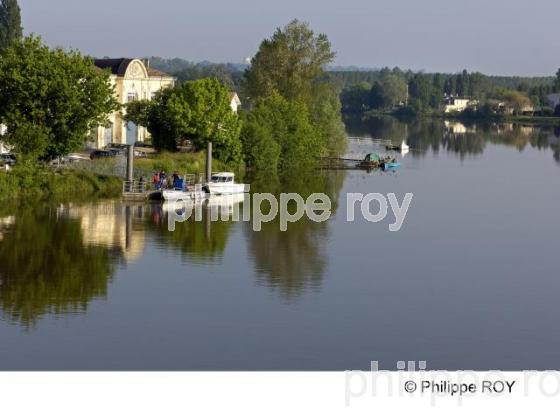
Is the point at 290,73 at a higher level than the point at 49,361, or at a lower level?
higher

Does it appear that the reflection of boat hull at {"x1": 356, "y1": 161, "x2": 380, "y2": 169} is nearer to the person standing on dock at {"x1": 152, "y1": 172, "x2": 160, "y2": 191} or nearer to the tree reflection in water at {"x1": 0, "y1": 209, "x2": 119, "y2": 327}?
the person standing on dock at {"x1": 152, "y1": 172, "x2": 160, "y2": 191}

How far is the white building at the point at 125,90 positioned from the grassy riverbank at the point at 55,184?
36.8ft

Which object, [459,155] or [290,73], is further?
[459,155]

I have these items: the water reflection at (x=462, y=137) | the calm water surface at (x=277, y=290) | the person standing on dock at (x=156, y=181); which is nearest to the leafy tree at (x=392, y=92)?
→ the water reflection at (x=462, y=137)

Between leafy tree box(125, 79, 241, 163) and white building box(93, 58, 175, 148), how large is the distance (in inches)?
167

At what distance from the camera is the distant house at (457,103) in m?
149

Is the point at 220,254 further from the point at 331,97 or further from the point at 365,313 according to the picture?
the point at 331,97

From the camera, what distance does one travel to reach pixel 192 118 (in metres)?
43.8

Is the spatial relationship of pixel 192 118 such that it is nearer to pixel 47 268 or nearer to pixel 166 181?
pixel 166 181

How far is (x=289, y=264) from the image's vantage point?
84.1 ft

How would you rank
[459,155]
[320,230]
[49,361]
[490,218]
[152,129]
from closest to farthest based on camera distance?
[49,361] < [320,230] < [490,218] < [152,129] < [459,155]

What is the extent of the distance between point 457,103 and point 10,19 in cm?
9588

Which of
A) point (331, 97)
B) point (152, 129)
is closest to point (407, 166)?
point (331, 97)

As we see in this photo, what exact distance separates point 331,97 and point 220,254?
1304 inches
